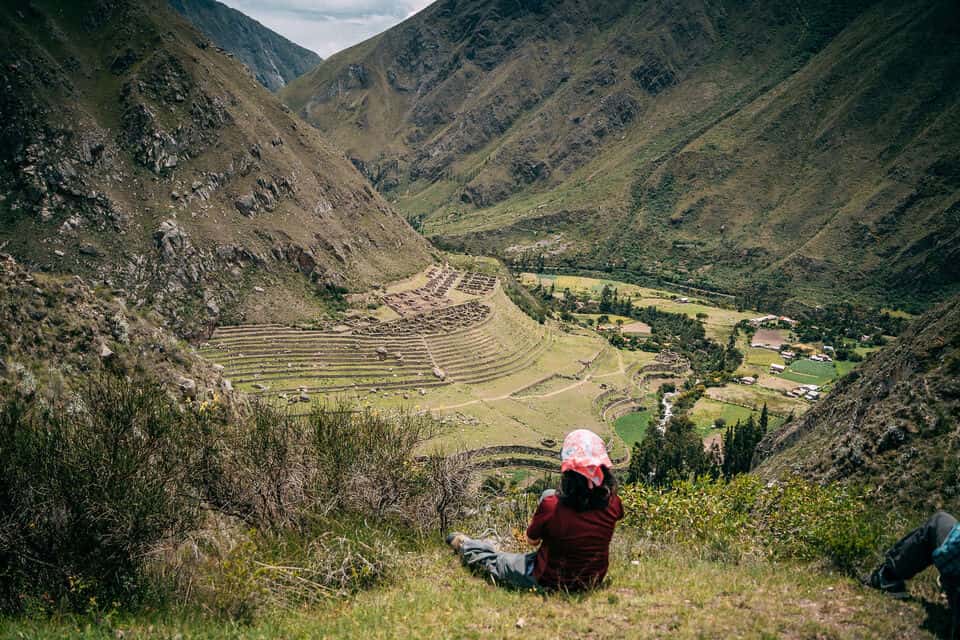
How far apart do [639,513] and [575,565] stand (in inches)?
253

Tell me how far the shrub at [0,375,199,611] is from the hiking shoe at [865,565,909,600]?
10.2m

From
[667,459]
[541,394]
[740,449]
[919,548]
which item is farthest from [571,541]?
[541,394]

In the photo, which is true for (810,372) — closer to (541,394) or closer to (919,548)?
Result: (541,394)

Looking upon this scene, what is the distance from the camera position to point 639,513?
12.7 meters

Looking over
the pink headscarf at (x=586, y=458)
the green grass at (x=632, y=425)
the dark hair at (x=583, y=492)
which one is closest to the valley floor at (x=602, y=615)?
the dark hair at (x=583, y=492)

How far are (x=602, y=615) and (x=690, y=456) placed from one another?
45.3 m

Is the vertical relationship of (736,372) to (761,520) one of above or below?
below

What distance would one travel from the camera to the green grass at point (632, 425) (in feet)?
189

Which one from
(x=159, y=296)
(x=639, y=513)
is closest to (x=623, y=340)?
(x=159, y=296)

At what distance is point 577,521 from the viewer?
6688 millimetres

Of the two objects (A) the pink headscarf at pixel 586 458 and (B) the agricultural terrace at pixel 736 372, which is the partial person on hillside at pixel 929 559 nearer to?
(A) the pink headscarf at pixel 586 458

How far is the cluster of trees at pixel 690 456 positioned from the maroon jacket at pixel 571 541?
39.2 metres

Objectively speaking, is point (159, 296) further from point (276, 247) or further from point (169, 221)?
point (276, 247)

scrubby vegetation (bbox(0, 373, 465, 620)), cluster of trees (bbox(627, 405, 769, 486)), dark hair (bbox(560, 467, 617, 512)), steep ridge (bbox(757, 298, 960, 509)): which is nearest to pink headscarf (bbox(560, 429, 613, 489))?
dark hair (bbox(560, 467, 617, 512))
